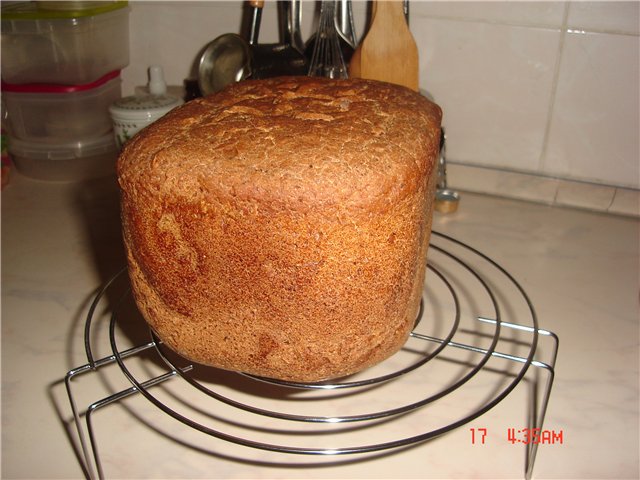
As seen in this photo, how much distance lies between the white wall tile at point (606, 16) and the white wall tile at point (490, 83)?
5 cm

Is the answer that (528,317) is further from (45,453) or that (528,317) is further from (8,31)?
(8,31)

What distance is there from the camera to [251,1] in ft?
3.93

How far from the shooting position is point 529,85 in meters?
1.25

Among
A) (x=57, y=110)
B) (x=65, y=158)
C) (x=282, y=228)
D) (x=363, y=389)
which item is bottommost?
(x=363, y=389)

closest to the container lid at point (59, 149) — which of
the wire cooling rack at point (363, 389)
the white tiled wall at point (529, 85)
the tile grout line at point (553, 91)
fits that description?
the white tiled wall at point (529, 85)

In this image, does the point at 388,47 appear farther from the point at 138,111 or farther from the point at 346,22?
the point at 138,111

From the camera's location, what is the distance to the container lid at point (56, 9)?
1259mm

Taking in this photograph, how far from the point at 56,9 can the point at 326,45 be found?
0.64m

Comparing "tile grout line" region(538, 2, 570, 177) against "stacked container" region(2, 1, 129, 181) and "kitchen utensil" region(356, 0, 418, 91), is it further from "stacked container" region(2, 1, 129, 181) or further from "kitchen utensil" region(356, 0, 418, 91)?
"stacked container" region(2, 1, 129, 181)

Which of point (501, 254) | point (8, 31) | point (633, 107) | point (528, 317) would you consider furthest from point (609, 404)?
point (8, 31)

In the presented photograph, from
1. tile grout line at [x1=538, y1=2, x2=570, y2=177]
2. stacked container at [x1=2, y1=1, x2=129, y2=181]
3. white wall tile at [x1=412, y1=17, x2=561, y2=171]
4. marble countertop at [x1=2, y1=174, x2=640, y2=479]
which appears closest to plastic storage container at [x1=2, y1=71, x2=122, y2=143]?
stacked container at [x1=2, y1=1, x2=129, y2=181]

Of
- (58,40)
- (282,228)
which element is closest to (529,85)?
(282,228)

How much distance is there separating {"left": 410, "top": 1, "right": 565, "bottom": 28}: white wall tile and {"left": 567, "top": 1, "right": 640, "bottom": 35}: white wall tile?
3cm
